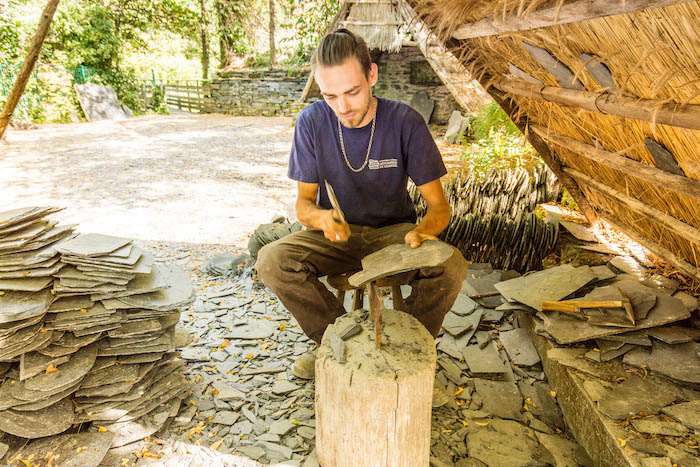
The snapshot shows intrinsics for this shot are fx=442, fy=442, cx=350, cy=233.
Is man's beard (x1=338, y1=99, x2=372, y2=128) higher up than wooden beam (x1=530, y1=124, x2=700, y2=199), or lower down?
higher up

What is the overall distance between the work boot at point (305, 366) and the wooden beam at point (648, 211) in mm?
2111

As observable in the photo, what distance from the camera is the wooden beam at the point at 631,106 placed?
5.02ft

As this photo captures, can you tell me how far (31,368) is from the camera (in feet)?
6.34

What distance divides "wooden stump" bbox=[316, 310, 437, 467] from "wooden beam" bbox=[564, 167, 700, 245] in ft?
5.09

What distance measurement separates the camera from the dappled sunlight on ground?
513 cm

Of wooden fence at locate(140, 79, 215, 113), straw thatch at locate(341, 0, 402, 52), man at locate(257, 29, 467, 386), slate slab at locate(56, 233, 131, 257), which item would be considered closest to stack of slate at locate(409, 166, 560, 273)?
man at locate(257, 29, 467, 386)

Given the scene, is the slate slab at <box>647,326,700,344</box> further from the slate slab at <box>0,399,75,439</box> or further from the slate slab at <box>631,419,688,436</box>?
the slate slab at <box>0,399,75,439</box>

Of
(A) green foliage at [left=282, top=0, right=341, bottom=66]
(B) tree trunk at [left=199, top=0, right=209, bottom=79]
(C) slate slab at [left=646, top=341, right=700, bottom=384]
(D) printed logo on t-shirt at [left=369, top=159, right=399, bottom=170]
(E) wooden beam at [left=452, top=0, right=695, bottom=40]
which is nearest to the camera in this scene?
(E) wooden beam at [left=452, top=0, right=695, bottom=40]

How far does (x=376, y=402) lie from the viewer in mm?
1630

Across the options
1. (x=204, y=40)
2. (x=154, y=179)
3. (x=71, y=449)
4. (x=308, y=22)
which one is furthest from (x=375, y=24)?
(x=204, y=40)

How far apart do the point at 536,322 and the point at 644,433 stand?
941 millimetres

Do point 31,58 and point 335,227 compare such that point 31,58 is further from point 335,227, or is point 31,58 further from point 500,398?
point 500,398

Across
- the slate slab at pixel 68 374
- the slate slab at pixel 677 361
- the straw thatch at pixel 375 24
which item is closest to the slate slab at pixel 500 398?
the slate slab at pixel 677 361

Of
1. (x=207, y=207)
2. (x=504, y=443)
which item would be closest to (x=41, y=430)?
(x=504, y=443)
